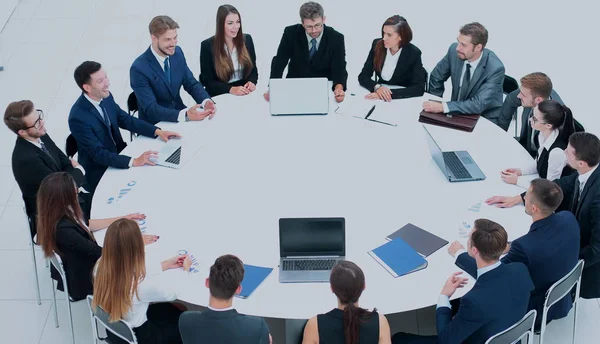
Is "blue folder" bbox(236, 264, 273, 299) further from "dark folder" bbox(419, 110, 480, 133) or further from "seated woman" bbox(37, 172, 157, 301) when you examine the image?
"dark folder" bbox(419, 110, 480, 133)

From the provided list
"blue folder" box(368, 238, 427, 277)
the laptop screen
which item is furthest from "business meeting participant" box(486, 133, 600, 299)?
the laptop screen

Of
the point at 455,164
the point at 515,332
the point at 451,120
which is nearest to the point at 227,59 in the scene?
the point at 451,120

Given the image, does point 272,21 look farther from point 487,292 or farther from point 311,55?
point 487,292

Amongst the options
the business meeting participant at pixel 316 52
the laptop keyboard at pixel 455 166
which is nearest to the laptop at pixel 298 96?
the business meeting participant at pixel 316 52

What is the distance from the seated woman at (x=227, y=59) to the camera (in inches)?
263

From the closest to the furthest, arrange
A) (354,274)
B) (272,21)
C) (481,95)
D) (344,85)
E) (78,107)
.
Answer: (354,274) < (78,107) < (481,95) < (344,85) < (272,21)

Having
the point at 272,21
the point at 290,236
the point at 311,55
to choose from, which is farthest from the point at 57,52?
the point at 290,236

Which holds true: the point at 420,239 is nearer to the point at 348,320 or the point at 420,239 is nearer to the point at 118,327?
the point at 348,320

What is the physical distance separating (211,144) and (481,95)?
2.20m

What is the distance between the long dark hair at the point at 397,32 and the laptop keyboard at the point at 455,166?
1453 millimetres

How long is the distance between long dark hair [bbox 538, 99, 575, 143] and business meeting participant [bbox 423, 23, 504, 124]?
2.90 ft

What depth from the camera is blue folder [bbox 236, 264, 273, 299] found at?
4351 mm

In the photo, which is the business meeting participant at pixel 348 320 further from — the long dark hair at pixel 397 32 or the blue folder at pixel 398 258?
the long dark hair at pixel 397 32

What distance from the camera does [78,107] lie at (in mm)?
5742
